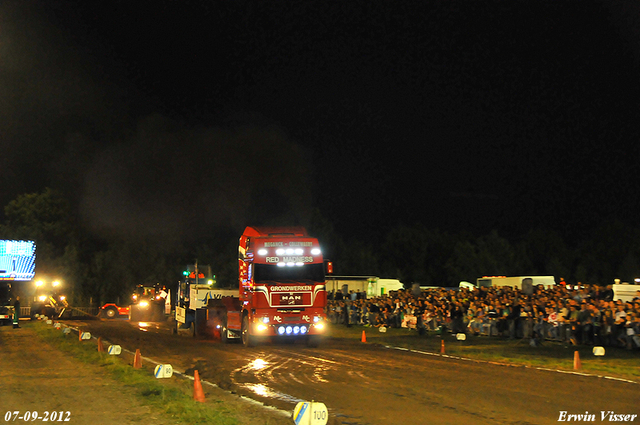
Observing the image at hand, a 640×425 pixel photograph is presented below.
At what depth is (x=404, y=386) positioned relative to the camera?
41.7 ft

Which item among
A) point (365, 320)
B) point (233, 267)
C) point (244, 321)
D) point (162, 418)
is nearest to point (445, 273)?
point (233, 267)

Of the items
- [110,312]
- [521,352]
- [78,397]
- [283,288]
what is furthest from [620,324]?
[110,312]

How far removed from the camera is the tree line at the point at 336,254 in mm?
76188

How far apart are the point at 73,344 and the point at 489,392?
588 inches

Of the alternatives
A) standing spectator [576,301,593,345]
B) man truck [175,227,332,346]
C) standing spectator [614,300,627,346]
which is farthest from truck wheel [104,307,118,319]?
standing spectator [614,300,627,346]

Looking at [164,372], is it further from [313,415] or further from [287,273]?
[287,273]

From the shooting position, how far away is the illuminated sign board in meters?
40.4

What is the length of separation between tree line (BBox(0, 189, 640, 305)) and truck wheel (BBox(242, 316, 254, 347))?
154 feet

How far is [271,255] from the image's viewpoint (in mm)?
21766

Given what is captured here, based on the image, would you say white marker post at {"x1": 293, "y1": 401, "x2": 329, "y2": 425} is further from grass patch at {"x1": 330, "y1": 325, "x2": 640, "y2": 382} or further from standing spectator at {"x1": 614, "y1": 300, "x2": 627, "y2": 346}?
standing spectator at {"x1": 614, "y1": 300, "x2": 627, "y2": 346}

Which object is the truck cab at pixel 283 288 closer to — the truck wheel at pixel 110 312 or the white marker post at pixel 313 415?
the white marker post at pixel 313 415

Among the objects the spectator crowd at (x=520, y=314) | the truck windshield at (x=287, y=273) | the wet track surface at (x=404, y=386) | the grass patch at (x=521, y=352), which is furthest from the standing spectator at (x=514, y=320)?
the truck windshield at (x=287, y=273)

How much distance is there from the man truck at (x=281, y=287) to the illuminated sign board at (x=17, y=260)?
24.0 m

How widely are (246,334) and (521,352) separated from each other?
914 centimetres
